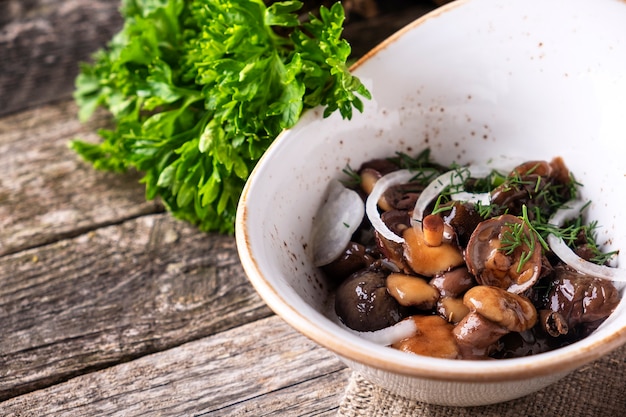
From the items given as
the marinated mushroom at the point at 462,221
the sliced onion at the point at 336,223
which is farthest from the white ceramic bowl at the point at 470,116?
the marinated mushroom at the point at 462,221

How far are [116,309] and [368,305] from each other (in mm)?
941

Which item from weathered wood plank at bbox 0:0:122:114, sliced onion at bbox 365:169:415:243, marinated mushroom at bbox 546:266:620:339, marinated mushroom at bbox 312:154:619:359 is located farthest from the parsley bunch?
marinated mushroom at bbox 546:266:620:339

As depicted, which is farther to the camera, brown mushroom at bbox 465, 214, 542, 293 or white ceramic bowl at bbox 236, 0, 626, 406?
white ceramic bowl at bbox 236, 0, 626, 406

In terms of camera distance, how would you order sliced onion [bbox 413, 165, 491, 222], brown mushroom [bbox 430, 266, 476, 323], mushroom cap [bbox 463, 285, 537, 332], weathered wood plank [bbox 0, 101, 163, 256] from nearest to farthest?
1. mushroom cap [bbox 463, 285, 537, 332]
2. brown mushroom [bbox 430, 266, 476, 323]
3. sliced onion [bbox 413, 165, 491, 222]
4. weathered wood plank [bbox 0, 101, 163, 256]

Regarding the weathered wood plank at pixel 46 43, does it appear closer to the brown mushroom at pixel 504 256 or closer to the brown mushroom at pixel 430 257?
the brown mushroom at pixel 430 257

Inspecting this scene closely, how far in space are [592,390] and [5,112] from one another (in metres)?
2.59

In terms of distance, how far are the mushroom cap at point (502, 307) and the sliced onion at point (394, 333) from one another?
0.47 feet

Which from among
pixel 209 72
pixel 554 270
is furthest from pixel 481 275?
pixel 209 72

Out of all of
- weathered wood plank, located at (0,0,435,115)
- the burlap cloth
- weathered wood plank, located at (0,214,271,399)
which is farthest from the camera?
weathered wood plank, located at (0,0,435,115)

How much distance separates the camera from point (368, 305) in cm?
180

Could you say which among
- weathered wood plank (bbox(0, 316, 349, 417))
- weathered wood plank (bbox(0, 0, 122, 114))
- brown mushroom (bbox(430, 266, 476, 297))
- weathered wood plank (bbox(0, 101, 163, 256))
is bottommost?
weathered wood plank (bbox(0, 316, 349, 417))

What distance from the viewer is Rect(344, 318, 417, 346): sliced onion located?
5.65ft

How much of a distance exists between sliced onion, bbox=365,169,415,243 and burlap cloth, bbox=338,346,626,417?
420 millimetres

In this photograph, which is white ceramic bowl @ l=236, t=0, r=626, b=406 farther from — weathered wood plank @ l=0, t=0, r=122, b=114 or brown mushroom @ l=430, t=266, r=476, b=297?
weathered wood plank @ l=0, t=0, r=122, b=114
